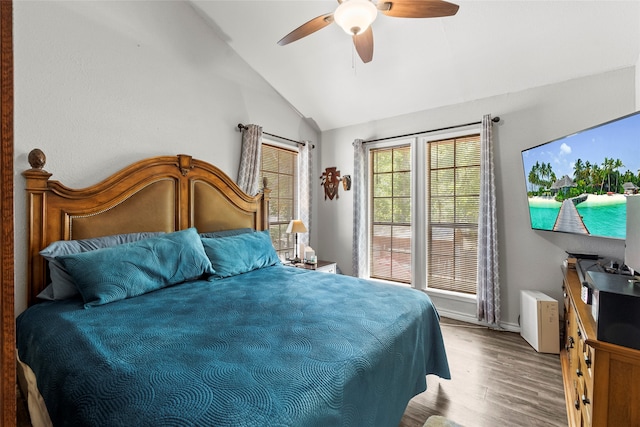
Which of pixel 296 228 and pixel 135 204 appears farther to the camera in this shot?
pixel 296 228

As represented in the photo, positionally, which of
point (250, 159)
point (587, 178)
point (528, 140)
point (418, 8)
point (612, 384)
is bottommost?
point (612, 384)

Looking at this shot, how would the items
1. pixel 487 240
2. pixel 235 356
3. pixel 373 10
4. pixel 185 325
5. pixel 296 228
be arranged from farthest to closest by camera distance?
1. pixel 296 228
2. pixel 487 240
3. pixel 373 10
4. pixel 185 325
5. pixel 235 356

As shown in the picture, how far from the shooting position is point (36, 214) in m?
1.95

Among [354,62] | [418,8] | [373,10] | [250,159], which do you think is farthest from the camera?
[250,159]

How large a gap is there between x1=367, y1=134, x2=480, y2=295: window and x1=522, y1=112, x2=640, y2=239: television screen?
0.67 meters

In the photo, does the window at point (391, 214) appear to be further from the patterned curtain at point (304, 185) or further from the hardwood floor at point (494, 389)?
the hardwood floor at point (494, 389)

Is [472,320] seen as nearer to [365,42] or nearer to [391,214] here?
[391,214]

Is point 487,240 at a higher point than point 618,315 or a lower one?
higher

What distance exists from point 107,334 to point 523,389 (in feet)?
8.77

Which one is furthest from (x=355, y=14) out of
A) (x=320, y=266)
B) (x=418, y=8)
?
(x=320, y=266)

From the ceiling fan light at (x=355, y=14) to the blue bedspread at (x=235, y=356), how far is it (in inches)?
68.0

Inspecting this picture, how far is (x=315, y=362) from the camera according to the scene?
3.51 ft

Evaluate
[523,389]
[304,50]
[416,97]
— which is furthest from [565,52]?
[523,389]

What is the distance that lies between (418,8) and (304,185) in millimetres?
2640
